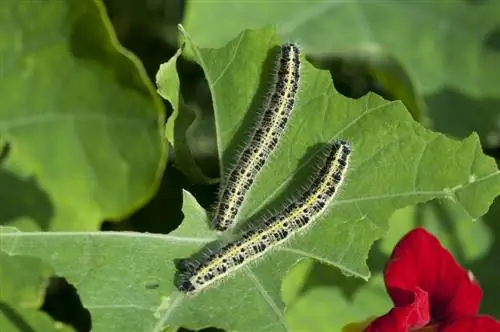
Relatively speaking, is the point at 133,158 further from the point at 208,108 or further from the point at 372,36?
the point at 372,36

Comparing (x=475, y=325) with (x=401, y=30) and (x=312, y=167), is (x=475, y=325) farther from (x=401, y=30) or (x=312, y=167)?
(x=401, y=30)

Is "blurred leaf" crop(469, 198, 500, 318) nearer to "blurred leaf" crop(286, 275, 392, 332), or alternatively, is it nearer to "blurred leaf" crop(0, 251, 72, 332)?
"blurred leaf" crop(286, 275, 392, 332)

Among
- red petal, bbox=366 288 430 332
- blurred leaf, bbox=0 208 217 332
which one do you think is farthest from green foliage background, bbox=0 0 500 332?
red petal, bbox=366 288 430 332

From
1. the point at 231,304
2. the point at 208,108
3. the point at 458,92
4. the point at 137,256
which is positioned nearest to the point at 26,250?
the point at 137,256

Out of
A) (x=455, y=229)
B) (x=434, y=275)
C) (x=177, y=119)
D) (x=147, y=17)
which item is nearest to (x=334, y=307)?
(x=455, y=229)

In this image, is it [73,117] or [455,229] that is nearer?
[73,117]
